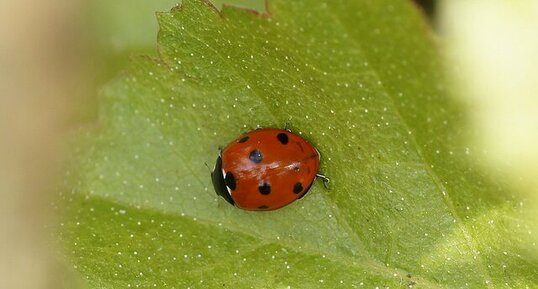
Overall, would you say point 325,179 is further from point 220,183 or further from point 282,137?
point 220,183

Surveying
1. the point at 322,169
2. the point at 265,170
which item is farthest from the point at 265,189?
the point at 322,169

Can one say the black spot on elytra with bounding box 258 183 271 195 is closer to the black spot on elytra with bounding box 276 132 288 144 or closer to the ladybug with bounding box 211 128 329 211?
the ladybug with bounding box 211 128 329 211

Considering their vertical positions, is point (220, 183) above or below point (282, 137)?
below

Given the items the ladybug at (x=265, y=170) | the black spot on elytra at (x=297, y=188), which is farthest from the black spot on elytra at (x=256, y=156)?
the black spot on elytra at (x=297, y=188)

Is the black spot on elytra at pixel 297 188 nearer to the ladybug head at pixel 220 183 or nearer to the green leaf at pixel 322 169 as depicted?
the green leaf at pixel 322 169

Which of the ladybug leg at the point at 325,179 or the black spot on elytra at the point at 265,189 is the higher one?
the ladybug leg at the point at 325,179

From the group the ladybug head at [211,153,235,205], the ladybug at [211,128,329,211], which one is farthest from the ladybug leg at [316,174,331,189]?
the ladybug head at [211,153,235,205]
